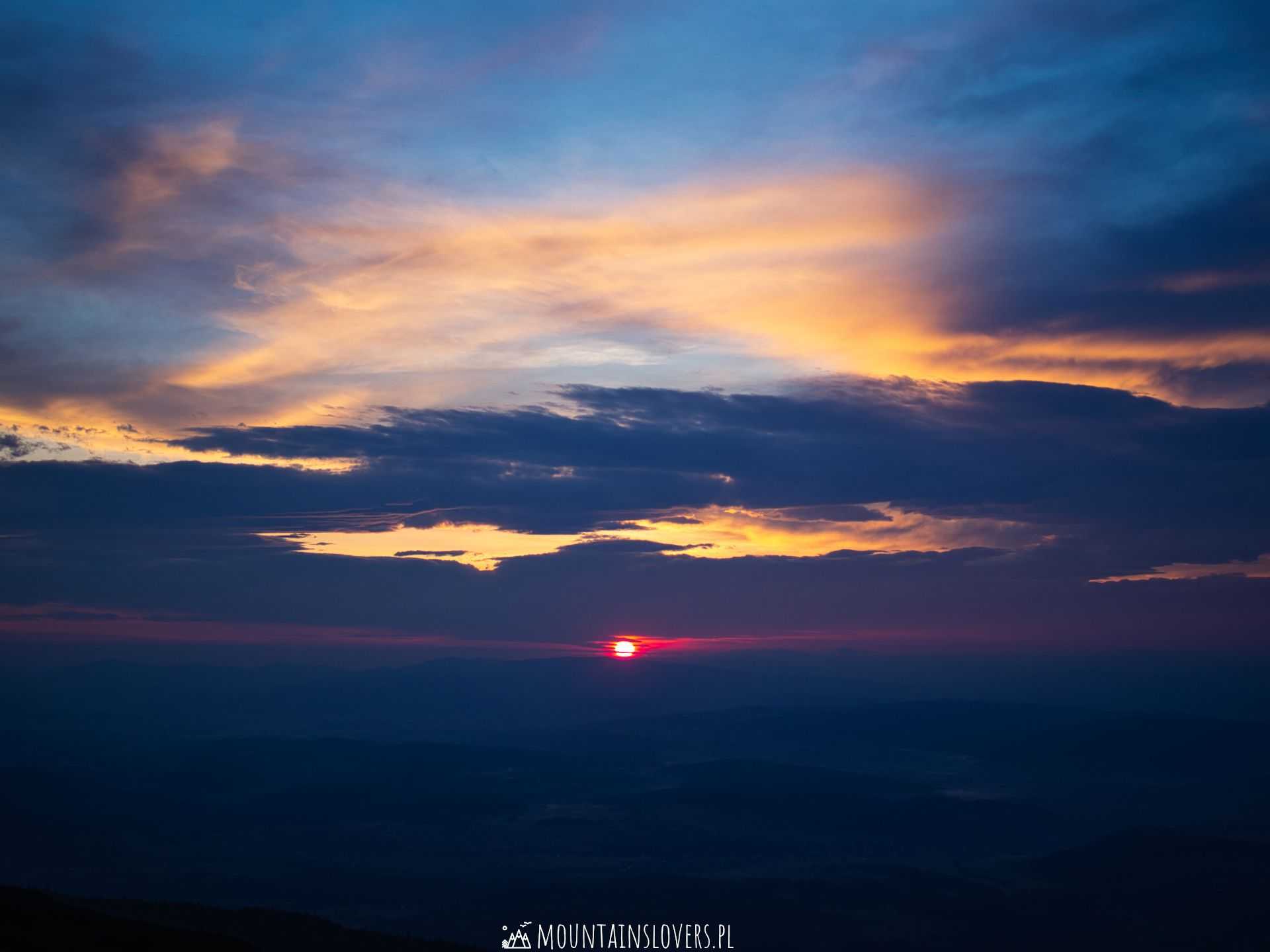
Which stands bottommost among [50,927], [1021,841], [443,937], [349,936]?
[1021,841]

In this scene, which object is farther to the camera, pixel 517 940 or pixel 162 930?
pixel 517 940

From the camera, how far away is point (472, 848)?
176625 millimetres

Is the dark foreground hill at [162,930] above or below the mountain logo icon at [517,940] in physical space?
above

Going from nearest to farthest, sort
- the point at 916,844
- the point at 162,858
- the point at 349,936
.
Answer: the point at 349,936
the point at 162,858
the point at 916,844

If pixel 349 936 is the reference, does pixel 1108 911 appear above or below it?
below

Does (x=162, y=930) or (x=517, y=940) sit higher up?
(x=162, y=930)

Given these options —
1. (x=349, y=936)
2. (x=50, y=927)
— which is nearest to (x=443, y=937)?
(x=349, y=936)

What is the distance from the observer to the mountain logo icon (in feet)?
338

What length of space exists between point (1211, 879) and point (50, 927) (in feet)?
500

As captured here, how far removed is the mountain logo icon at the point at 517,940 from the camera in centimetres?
10312

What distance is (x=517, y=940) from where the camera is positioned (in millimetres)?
106250

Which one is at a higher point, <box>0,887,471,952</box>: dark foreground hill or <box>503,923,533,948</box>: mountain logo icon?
<box>0,887,471,952</box>: dark foreground hill

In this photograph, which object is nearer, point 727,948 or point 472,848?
point 727,948

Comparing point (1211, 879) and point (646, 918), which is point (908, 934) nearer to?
point (646, 918)
